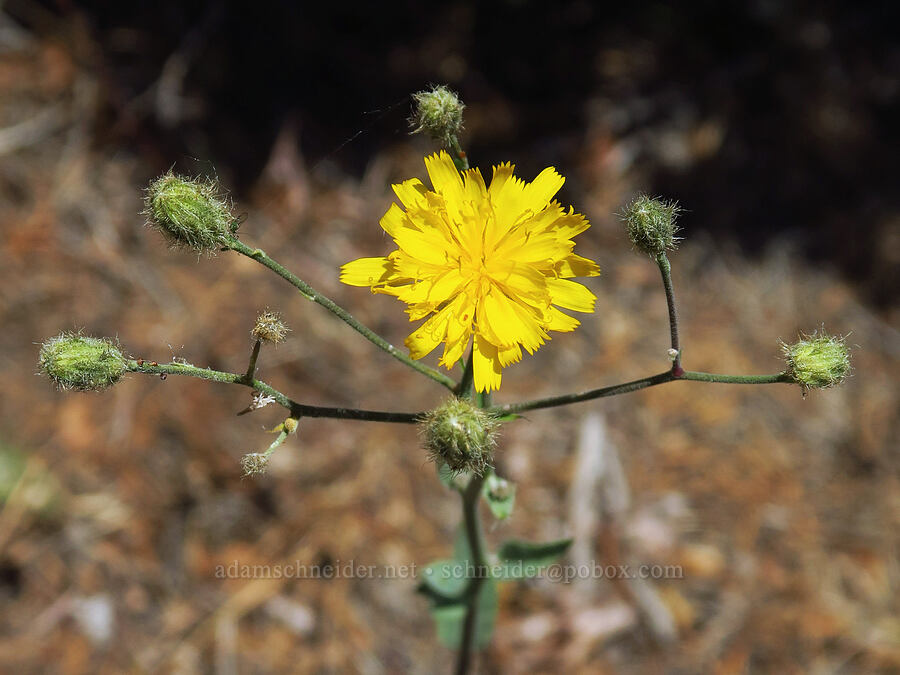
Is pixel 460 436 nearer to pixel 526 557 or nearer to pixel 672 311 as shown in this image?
pixel 672 311

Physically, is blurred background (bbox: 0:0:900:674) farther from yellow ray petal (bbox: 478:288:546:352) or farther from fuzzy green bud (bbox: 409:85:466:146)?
yellow ray petal (bbox: 478:288:546:352)

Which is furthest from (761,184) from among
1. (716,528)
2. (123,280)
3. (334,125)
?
(123,280)

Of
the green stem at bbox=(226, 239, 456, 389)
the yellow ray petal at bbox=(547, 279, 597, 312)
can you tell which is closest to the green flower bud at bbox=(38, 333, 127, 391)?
the green stem at bbox=(226, 239, 456, 389)

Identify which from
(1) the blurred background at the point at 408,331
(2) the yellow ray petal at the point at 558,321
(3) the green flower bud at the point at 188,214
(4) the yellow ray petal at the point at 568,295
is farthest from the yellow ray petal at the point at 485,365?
(1) the blurred background at the point at 408,331

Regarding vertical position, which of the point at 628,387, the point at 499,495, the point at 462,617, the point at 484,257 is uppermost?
the point at 484,257

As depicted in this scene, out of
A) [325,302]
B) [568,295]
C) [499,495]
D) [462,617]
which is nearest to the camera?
[325,302]

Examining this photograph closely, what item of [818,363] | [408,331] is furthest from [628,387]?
[408,331]

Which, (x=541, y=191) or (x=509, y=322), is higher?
(x=541, y=191)
